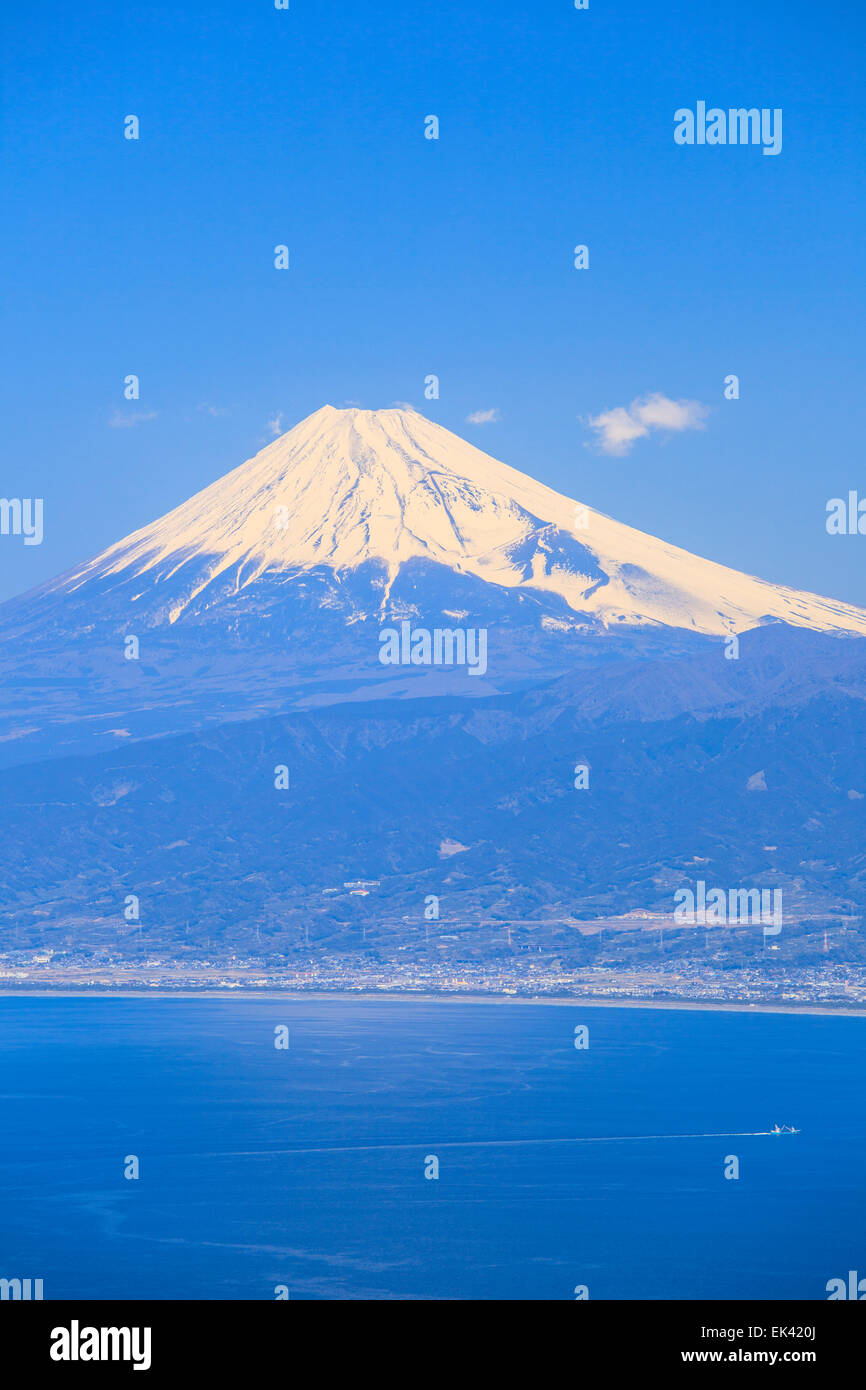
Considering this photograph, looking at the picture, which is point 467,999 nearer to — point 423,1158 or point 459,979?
point 459,979
